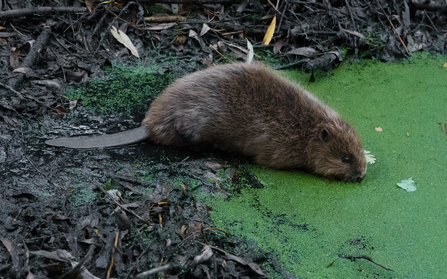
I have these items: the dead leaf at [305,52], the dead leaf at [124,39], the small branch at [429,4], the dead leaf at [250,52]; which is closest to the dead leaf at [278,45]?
the dead leaf at [305,52]

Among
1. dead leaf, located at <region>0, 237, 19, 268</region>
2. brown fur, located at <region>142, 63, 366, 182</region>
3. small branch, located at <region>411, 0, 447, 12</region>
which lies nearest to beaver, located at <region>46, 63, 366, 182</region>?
brown fur, located at <region>142, 63, 366, 182</region>

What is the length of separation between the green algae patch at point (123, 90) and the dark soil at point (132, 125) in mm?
78

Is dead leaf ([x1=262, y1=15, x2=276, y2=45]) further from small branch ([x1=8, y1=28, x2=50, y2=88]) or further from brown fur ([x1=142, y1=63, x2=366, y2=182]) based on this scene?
small branch ([x1=8, y1=28, x2=50, y2=88])

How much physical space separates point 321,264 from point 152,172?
1400 millimetres

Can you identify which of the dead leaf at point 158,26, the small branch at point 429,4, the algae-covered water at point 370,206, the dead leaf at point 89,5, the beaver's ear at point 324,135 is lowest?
the algae-covered water at point 370,206

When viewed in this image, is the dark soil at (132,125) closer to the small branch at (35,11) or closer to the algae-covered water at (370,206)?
the small branch at (35,11)

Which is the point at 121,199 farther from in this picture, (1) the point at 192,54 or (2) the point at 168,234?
(1) the point at 192,54

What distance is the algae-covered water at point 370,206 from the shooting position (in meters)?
2.72

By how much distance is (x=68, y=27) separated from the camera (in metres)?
4.40

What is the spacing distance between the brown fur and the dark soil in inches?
8.2

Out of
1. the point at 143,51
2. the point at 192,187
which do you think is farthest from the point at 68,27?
the point at 192,187

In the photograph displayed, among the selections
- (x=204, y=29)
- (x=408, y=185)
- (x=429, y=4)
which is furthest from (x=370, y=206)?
(x=429, y=4)

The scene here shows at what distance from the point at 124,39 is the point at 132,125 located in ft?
4.24

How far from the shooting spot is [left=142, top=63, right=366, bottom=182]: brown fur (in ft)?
11.0
